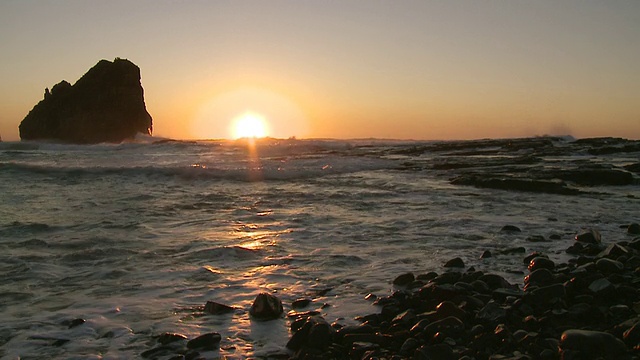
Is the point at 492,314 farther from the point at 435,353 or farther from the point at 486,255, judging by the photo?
the point at 486,255

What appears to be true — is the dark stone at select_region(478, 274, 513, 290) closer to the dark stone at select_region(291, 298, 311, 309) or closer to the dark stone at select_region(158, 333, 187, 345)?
the dark stone at select_region(291, 298, 311, 309)

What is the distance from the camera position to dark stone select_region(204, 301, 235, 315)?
3980 mm

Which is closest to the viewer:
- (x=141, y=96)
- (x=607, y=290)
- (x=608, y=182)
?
(x=607, y=290)

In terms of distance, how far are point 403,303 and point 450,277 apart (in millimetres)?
756

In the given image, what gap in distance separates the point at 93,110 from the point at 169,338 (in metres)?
73.9

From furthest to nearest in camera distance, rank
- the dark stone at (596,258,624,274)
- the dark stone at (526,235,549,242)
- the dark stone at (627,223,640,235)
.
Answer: the dark stone at (627,223,640,235), the dark stone at (526,235,549,242), the dark stone at (596,258,624,274)

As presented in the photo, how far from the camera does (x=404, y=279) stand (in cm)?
464

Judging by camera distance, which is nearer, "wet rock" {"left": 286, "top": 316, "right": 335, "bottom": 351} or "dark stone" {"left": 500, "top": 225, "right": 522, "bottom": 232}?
"wet rock" {"left": 286, "top": 316, "right": 335, "bottom": 351}

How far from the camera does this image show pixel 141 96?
244ft

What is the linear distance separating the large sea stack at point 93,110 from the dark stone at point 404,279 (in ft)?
235

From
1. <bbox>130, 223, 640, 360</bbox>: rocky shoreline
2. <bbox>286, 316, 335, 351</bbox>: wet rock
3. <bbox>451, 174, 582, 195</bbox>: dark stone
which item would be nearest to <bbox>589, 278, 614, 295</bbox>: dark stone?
<bbox>130, 223, 640, 360</bbox>: rocky shoreline

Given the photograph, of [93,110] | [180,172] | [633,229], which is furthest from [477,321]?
[93,110]

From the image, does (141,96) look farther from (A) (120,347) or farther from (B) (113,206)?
(A) (120,347)

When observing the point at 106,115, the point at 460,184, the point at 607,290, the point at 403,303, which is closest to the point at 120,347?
the point at 403,303
